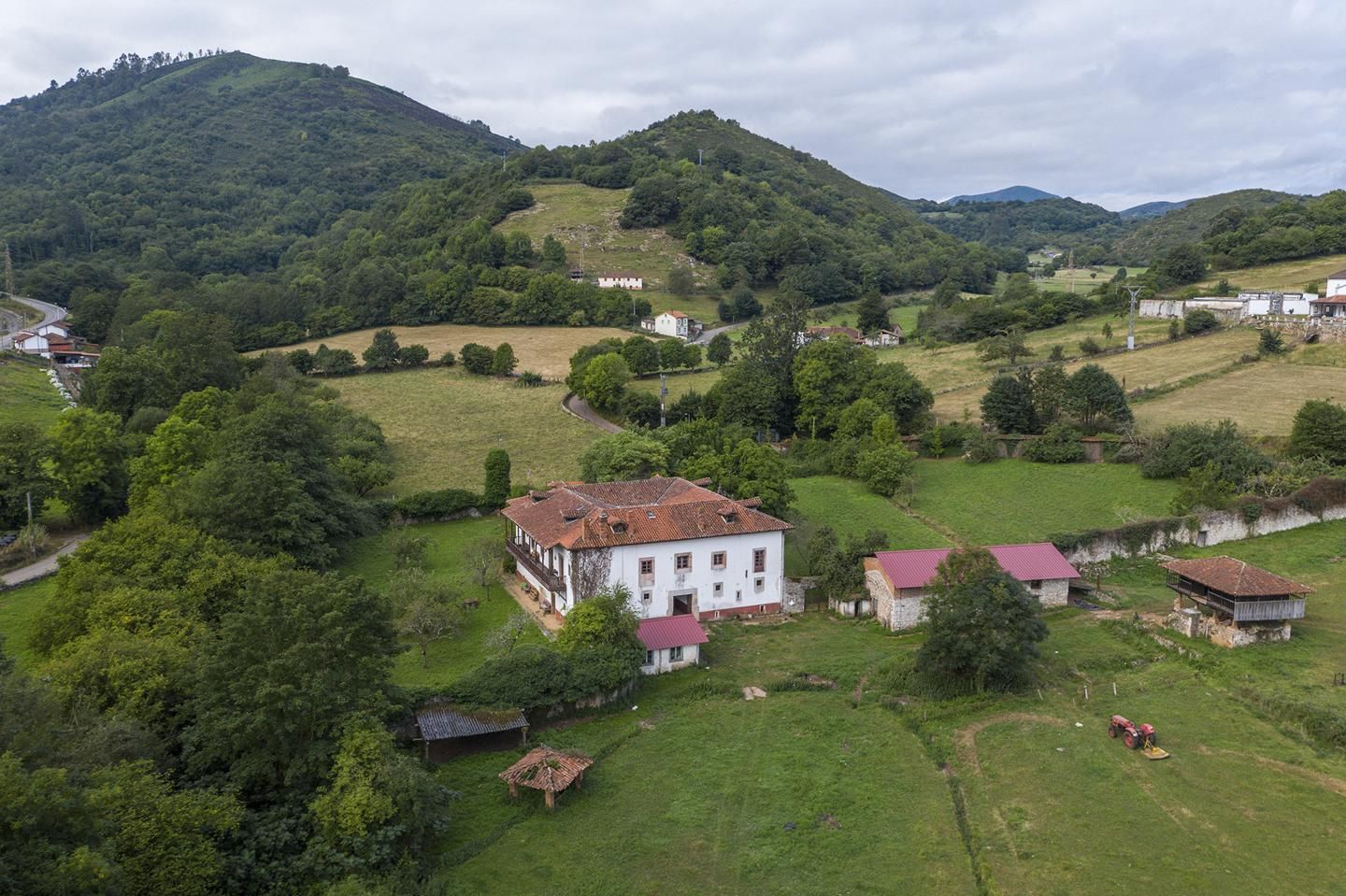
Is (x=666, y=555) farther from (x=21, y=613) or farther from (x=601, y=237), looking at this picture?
(x=601, y=237)

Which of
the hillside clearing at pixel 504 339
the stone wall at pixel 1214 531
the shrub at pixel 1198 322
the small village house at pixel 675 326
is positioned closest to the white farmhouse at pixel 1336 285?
the shrub at pixel 1198 322

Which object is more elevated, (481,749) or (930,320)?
(930,320)

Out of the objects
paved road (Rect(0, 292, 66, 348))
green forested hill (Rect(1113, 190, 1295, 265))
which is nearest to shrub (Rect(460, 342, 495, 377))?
paved road (Rect(0, 292, 66, 348))

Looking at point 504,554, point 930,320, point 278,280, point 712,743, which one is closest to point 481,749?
point 712,743

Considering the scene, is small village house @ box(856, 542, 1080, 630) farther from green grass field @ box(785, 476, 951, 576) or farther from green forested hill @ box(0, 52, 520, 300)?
green forested hill @ box(0, 52, 520, 300)

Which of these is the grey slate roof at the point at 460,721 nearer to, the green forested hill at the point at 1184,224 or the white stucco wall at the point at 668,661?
the white stucco wall at the point at 668,661

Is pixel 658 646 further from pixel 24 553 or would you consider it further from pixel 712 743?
pixel 24 553
